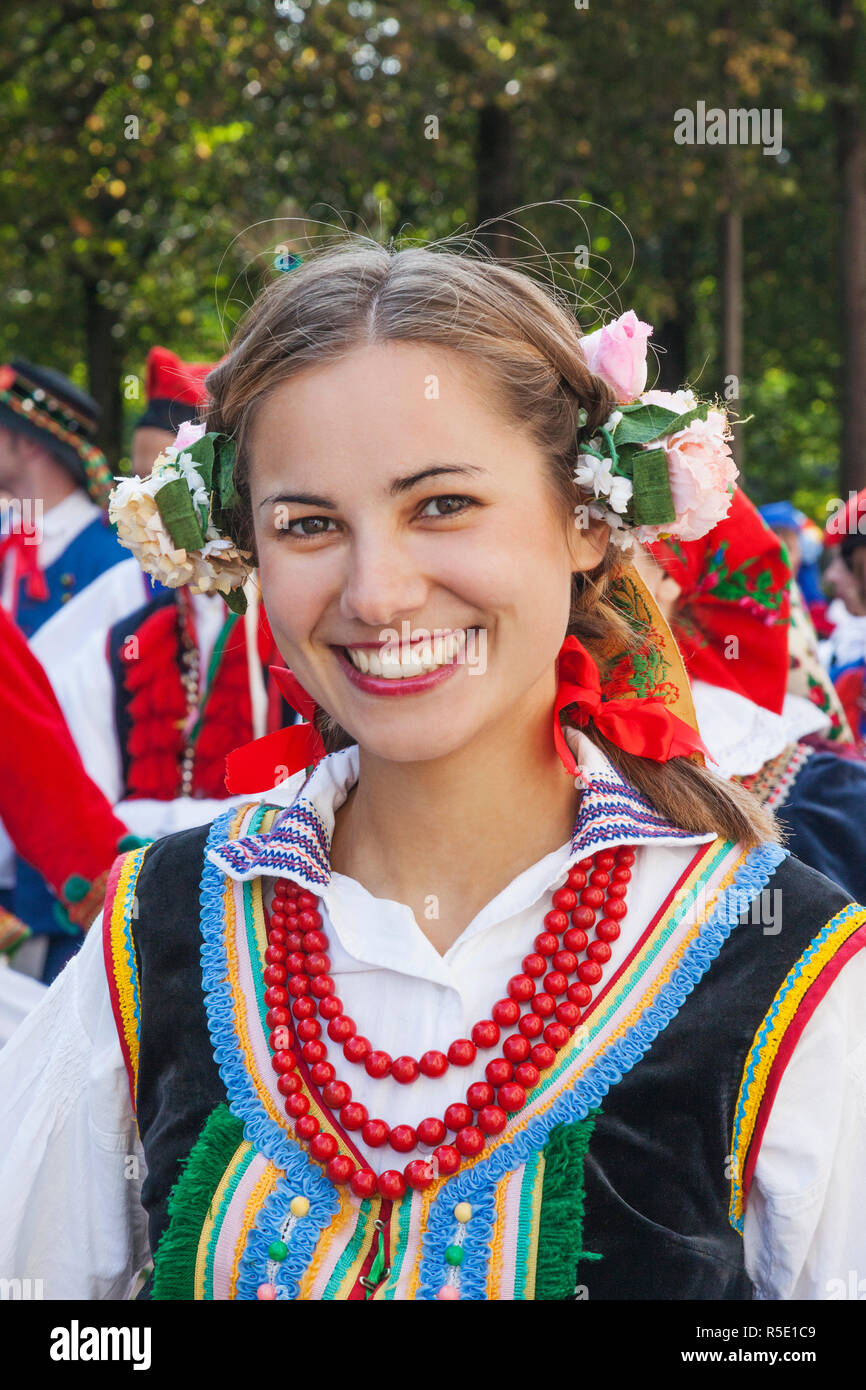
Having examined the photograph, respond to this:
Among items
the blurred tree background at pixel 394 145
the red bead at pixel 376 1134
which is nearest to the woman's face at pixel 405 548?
the red bead at pixel 376 1134

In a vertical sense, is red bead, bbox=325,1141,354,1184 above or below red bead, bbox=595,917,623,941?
below

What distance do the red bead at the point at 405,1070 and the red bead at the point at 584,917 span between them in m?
0.26

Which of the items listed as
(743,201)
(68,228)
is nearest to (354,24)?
(68,228)

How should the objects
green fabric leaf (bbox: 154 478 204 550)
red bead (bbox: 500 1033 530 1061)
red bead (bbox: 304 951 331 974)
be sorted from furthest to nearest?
green fabric leaf (bbox: 154 478 204 550), red bead (bbox: 304 951 331 974), red bead (bbox: 500 1033 530 1061)

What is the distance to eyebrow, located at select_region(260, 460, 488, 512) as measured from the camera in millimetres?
1589

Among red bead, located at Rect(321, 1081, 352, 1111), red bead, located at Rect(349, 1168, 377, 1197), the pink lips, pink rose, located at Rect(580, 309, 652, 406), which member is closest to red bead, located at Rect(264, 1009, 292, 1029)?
red bead, located at Rect(321, 1081, 352, 1111)

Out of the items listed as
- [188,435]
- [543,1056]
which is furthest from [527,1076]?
[188,435]

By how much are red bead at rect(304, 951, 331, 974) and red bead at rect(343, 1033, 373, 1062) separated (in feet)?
0.35

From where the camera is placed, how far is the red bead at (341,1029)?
1726mm

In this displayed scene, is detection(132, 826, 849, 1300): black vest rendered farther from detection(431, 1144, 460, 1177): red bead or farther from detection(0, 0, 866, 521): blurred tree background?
detection(0, 0, 866, 521): blurred tree background

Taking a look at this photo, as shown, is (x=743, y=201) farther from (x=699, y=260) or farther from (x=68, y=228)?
(x=68, y=228)

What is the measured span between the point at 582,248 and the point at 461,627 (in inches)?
31.6

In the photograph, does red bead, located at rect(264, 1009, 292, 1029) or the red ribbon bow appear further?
the red ribbon bow

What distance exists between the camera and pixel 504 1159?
1.63 meters
